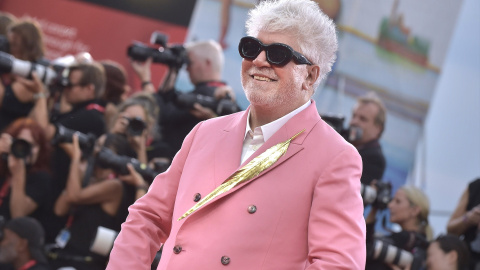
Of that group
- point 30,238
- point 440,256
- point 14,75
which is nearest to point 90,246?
point 30,238

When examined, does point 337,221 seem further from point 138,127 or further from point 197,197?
point 138,127

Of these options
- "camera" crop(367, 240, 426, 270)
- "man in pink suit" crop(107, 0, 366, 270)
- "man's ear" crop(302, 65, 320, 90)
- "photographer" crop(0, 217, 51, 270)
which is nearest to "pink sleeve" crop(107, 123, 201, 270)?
"man in pink suit" crop(107, 0, 366, 270)

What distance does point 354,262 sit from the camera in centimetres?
194

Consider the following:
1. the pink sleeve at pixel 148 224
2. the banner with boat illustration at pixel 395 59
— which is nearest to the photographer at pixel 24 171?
the banner with boat illustration at pixel 395 59

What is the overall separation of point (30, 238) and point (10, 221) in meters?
0.19

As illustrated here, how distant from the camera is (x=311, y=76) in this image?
7.11 ft

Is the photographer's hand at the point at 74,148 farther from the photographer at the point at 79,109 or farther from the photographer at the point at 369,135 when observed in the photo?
the photographer at the point at 369,135

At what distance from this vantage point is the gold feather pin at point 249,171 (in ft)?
6.77

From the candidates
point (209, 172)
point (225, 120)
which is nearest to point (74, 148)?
point (225, 120)

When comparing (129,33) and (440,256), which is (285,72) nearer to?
(440,256)

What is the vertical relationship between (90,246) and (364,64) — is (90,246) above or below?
below

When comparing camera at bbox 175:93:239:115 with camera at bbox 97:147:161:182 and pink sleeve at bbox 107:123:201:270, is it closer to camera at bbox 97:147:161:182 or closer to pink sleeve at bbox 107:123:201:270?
camera at bbox 97:147:161:182

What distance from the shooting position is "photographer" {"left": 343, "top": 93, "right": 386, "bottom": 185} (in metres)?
4.59

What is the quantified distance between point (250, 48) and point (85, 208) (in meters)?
2.77
